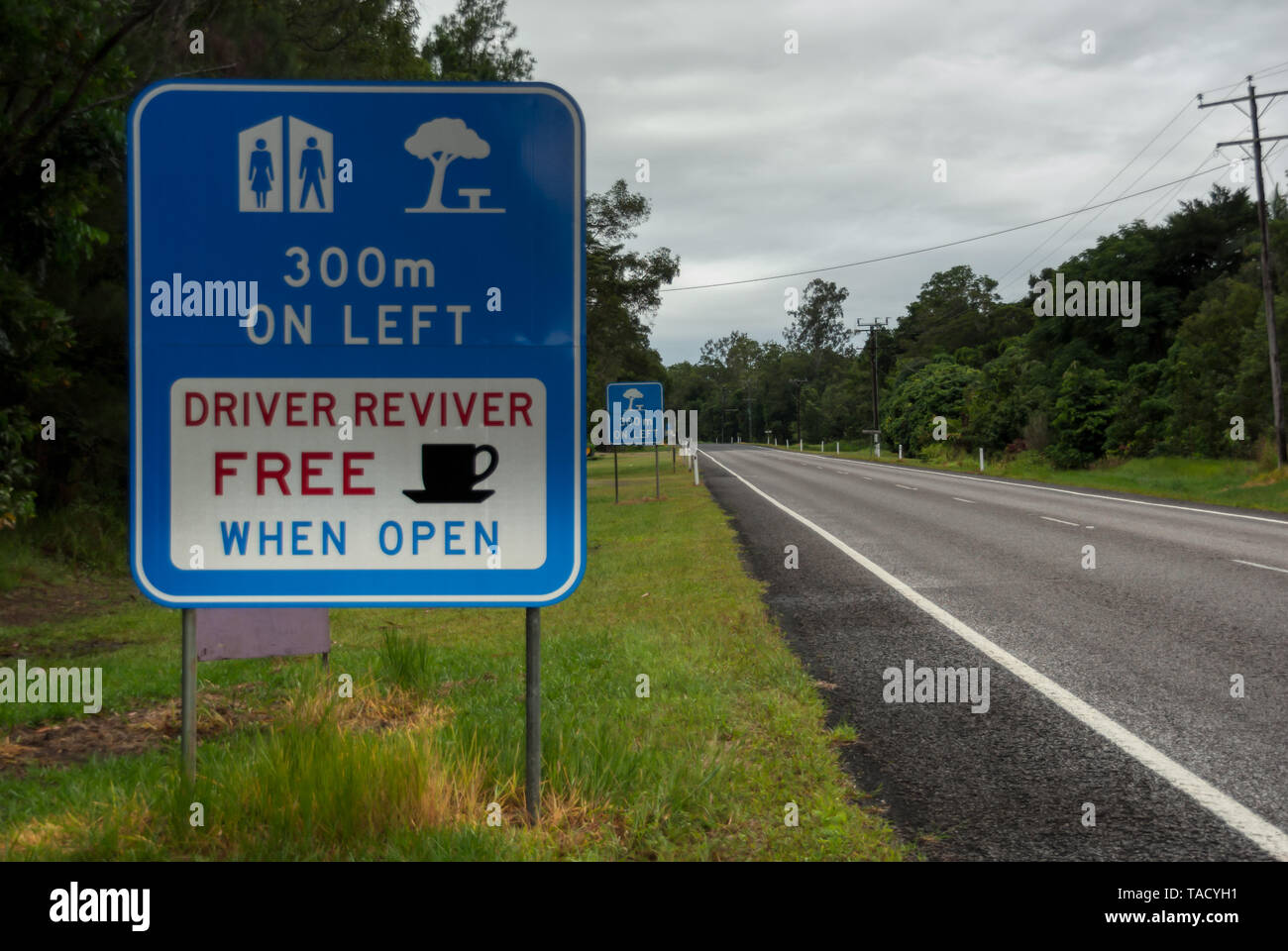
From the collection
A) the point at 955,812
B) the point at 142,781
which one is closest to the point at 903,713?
the point at 955,812

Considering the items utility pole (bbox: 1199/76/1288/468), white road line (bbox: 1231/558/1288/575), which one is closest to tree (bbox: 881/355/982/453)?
utility pole (bbox: 1199/76/1288/468)

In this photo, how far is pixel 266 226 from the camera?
4.17 metres

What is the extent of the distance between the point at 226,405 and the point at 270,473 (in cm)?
33

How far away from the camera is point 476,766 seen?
14.1 feet

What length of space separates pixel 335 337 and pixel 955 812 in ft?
10.8

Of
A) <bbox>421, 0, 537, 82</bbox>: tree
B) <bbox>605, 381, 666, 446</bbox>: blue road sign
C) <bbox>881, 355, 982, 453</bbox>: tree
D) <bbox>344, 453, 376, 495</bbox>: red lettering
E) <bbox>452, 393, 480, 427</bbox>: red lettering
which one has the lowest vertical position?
<bbox>344, 453, 376, 495</bbox>: red lettering

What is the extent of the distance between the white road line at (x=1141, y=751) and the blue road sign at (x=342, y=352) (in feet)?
9.49

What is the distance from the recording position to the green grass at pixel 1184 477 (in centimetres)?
2422

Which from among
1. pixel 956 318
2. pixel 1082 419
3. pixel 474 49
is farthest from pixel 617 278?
pixel 956 318

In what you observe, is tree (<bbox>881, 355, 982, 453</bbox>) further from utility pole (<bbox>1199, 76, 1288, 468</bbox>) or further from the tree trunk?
the tree trunk

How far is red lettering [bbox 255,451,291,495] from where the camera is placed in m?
4.15

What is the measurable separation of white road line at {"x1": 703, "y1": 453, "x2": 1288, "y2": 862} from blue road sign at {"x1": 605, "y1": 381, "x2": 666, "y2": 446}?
16.7 metres

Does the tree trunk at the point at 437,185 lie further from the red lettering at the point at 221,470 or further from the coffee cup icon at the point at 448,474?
the red lettering at the point at 221,470

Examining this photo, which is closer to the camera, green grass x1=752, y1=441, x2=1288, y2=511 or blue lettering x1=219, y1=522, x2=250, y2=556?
blue lettering x1=219, y1=522, x2=250, y2=556
